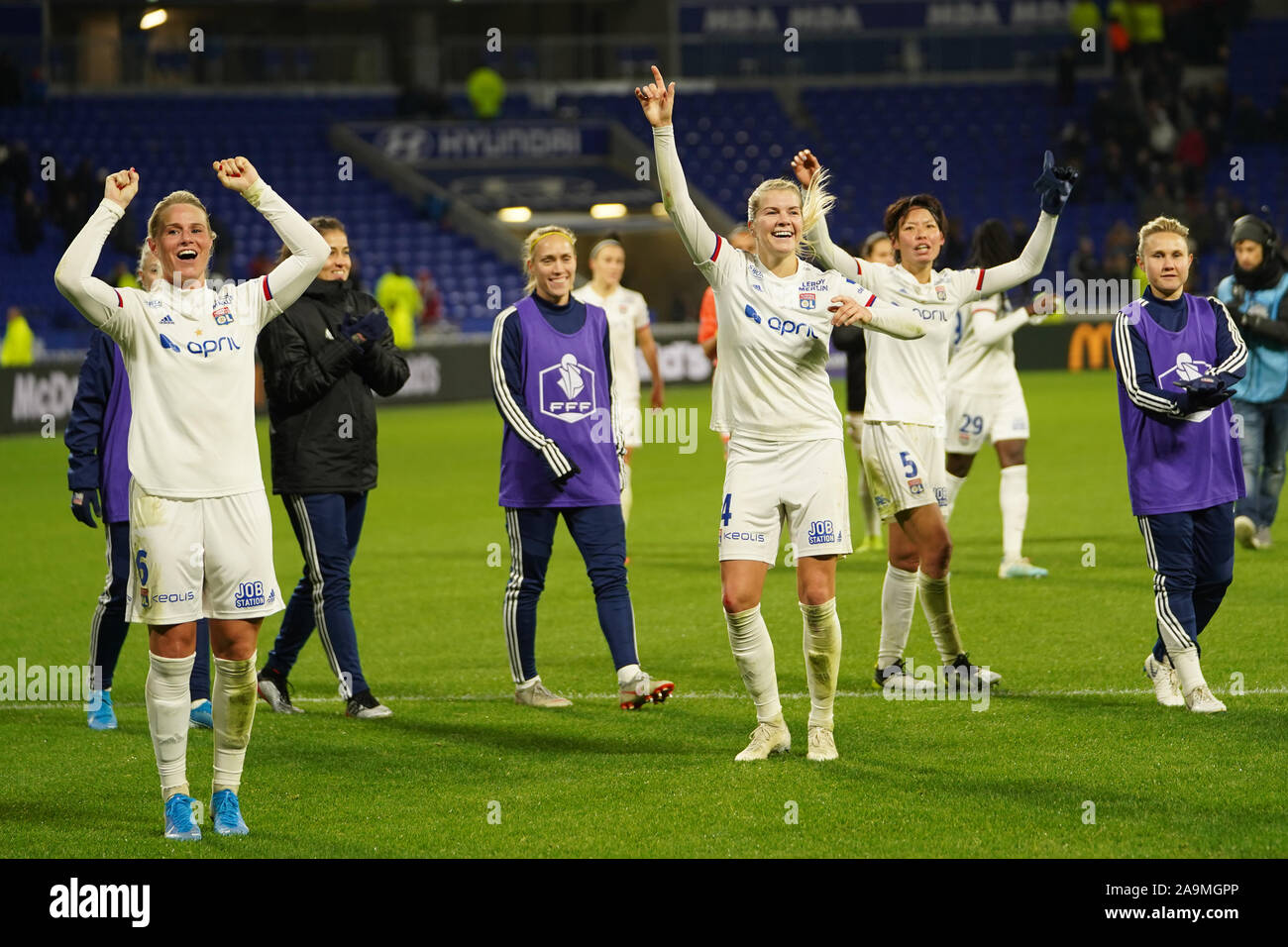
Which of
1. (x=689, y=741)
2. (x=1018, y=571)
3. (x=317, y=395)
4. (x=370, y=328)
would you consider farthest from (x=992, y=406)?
(x=370, y=328)

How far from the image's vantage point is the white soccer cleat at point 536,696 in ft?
25.8

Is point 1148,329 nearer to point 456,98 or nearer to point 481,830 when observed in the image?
point 481,830

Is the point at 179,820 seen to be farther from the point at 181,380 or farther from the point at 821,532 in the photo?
the point at 821,532

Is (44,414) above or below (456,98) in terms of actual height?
below

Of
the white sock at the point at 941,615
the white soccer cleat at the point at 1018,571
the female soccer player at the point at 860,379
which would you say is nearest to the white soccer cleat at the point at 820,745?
the white sock at the point at 941,615

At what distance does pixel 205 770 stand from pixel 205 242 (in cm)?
218

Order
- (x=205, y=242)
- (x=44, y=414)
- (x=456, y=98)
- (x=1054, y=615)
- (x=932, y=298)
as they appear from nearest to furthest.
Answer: (x=205, y=242) < (x=932, y=298) < (x=1054, y=615) < (x=44, y=414) < (x=456, y=98)

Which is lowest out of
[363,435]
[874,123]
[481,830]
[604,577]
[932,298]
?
[481,830]

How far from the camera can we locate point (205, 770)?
6.66 m

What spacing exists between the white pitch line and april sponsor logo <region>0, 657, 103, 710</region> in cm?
9

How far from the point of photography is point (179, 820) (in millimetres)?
5664

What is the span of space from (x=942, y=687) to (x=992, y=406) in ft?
11.4

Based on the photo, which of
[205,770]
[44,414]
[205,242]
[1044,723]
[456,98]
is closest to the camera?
[205,242]
